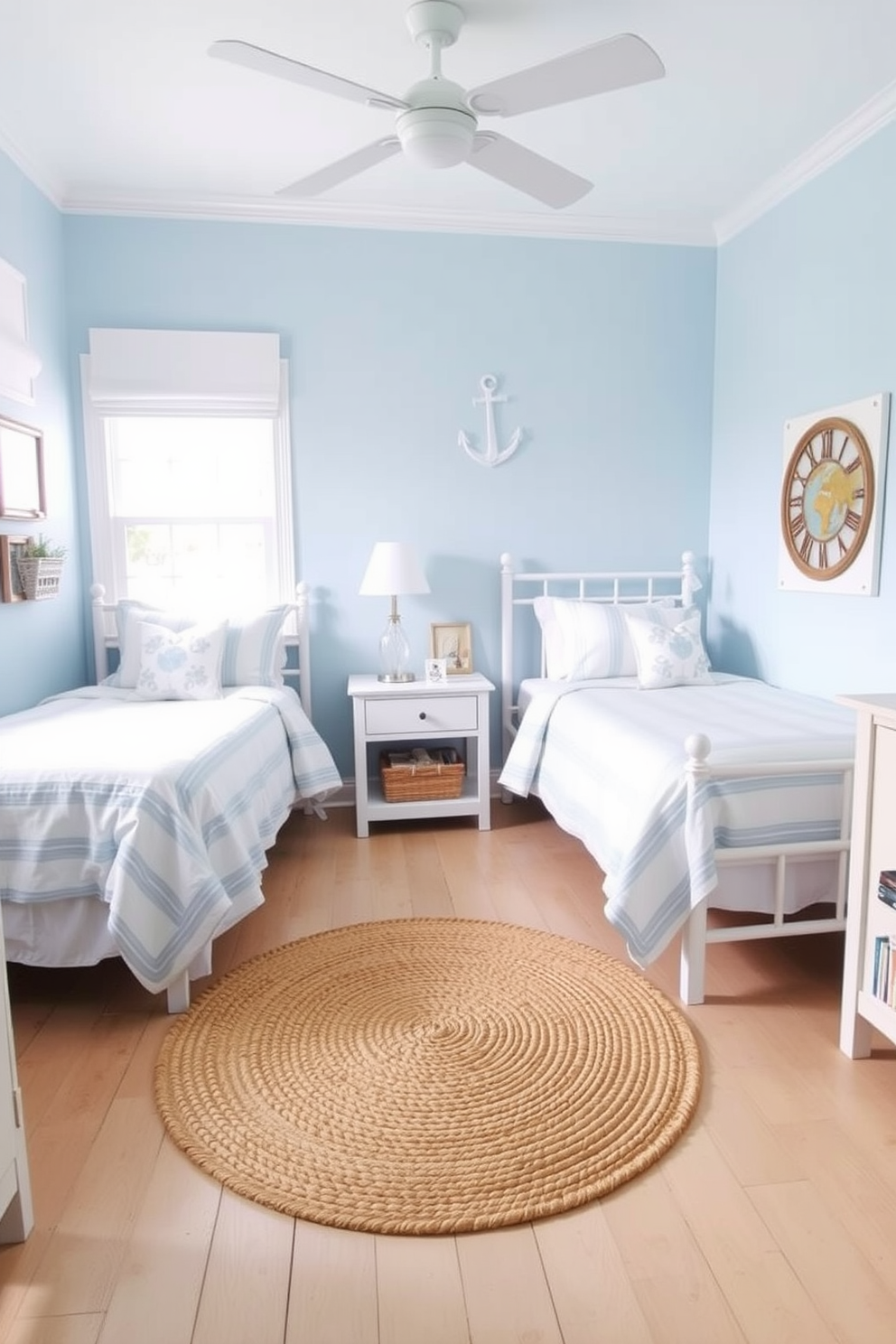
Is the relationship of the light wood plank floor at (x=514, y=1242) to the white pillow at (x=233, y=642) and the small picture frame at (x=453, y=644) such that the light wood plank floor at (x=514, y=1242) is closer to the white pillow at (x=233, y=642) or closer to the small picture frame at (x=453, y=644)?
the white pillow at (x=233, y=642)

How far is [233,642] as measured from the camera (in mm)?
3436

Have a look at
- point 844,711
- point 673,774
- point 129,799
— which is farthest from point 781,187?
point 129,799

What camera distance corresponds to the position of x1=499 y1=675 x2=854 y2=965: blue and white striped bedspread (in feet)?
7.01

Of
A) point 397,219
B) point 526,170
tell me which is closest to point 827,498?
point 526,170

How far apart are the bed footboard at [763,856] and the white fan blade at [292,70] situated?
1.70m

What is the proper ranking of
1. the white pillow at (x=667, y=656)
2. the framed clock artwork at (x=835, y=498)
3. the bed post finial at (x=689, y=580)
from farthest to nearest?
the bed post finial at (x=689, y=580), the white pillow at (x=667, y=656), the framed clock artwork at (x=835, y=498)

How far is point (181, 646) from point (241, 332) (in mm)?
1394

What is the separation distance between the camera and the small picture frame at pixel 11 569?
289 cm

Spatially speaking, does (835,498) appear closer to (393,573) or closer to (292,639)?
(393,573)

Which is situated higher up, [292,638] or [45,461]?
[45,461]

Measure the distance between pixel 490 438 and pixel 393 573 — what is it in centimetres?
83

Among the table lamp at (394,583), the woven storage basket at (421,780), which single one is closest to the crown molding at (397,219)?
the table lamp at (394,583)

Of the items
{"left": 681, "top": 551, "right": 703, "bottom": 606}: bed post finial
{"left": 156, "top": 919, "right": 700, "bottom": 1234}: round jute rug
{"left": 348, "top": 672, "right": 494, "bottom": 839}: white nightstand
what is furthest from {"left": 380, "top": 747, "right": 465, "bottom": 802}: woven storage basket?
{"left": 681, "top": 551, "right": 703, "bottom": 606}: bed post finial

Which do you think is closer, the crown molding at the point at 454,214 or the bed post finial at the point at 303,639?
the crown molding at the point at 454,214
